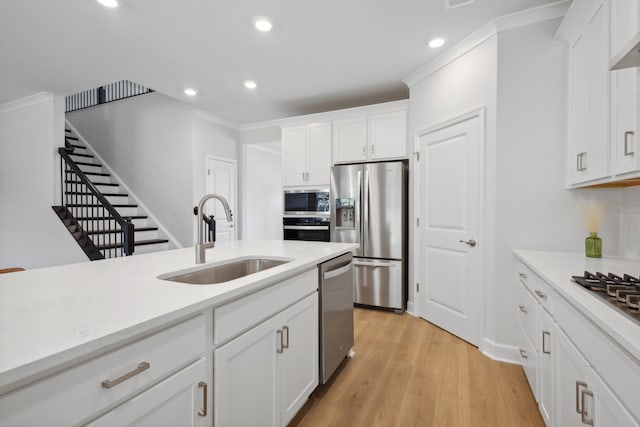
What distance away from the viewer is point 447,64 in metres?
2.95

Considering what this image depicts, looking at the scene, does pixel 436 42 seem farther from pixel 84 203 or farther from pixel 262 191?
pixel 84 203

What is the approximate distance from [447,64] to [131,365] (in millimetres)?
3327

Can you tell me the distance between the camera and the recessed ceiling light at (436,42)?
8.82 ft

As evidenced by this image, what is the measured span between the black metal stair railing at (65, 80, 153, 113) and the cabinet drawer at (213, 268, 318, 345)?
501 centimetres

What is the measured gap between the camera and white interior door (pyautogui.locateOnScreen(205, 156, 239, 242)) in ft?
15.9

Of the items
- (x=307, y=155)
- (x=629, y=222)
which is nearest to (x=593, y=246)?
(x=629, y=222)

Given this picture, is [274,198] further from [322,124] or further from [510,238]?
[510,238]

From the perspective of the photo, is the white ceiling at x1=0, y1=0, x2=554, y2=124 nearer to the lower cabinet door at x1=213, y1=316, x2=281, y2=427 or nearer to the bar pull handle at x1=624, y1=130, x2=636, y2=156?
the bar pull handle at x1=624, y1=130, x2=636, y2=156

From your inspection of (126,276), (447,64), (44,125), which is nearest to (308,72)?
(447,64)

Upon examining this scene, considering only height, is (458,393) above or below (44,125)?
below

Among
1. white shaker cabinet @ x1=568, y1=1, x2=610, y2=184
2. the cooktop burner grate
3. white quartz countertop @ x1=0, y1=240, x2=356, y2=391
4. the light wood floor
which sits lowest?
the light wood floor

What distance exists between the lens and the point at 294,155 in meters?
4.36

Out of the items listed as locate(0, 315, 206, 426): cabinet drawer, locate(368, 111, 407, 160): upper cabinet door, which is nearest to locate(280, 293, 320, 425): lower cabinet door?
locate(0, 315, 206, 426): cabinet drawer

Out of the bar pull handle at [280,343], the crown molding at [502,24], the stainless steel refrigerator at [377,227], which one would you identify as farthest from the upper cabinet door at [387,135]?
the bar pull handle at [280,343]
